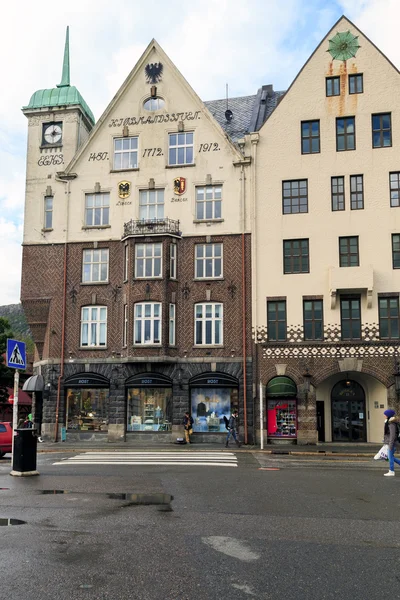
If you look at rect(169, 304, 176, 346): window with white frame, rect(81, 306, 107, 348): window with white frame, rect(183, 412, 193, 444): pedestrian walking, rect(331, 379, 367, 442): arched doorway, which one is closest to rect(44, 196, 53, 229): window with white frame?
rect(81, 306, 107, 348): window with white frame

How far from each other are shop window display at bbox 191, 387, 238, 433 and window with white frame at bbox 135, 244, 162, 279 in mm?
6471

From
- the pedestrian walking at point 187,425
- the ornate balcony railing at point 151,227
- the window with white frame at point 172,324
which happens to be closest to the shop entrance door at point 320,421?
the pedestrian walking at point 187,425

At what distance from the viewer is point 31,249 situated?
114ft

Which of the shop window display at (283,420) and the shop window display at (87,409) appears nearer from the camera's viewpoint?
the shop window display at (283,420)

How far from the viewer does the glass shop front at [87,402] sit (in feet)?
107

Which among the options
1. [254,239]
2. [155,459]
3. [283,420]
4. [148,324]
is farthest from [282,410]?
[155,459]

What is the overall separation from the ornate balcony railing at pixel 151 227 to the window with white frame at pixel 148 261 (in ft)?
A: 2.57

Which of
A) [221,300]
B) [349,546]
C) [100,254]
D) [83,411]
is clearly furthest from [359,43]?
[349,546]

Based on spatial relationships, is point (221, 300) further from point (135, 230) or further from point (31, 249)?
point (31, 249)

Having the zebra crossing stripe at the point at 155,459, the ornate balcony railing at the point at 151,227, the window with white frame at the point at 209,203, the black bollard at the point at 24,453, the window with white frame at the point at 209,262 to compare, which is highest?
the window with white frame at the point at 209,203

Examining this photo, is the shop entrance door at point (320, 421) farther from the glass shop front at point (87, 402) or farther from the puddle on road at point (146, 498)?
the puddle on road at point (146, 498)

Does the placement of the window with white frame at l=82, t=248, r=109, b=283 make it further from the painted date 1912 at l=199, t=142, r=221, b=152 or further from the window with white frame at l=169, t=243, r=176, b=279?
the painted date 1912 at l=199, t=142, r=221, b=152

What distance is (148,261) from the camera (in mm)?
32562

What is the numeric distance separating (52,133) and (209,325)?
1492 cm
